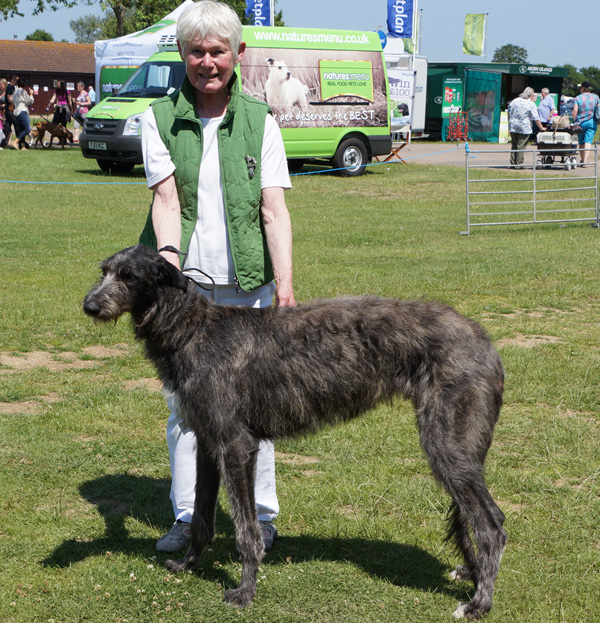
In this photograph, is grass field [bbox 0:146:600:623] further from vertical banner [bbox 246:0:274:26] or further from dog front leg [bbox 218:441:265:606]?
vertical banner [bbox 246:0:274:26]

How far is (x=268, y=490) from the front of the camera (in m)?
4.35

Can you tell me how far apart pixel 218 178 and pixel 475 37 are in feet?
130

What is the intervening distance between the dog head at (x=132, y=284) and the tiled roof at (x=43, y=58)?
3156 inches

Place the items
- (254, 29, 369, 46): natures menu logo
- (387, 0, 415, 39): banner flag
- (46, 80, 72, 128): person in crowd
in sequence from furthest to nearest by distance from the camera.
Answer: (387, 0, 415, 39): banner flag
(46, 80, 72, 128): person in crowd
(254, 29, 369, 46): natures menu logo

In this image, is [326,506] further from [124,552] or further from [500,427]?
[500,427]

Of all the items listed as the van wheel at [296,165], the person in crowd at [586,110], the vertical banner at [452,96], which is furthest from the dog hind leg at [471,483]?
the vertical banner at [452,96]

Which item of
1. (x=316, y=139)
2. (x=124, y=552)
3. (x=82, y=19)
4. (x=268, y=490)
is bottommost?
(x=124, y=552)

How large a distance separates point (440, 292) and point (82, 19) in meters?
163

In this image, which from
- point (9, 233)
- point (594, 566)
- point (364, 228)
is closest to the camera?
point (594, 566)

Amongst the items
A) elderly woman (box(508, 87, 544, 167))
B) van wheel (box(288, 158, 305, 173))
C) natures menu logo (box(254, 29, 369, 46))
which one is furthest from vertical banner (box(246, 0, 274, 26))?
elderly woman (box(508, 87, 544, 167))

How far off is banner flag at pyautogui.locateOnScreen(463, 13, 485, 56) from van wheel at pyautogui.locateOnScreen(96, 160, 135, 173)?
24066mm

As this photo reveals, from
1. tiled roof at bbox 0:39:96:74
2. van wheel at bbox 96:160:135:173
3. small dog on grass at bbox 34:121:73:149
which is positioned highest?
tiled roof at bbox 0:39:96:74

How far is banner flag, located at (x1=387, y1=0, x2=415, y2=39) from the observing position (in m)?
33.8

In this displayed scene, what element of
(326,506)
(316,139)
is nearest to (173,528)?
(326,506)
